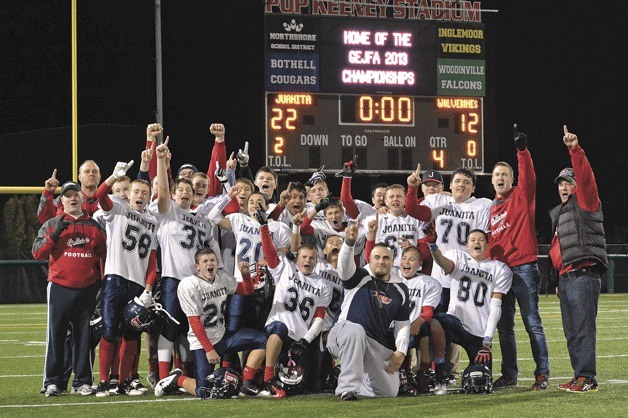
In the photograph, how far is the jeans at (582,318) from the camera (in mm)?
7559

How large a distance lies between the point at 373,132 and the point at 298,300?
11173 millimetres

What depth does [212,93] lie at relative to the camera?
41.4 m

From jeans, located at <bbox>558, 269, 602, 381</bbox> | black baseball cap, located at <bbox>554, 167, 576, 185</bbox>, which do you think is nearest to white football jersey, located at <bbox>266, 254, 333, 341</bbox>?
jeans, located at <bbox>558, 269, 602, 381</bbox>

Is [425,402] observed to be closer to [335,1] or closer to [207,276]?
[207,276]

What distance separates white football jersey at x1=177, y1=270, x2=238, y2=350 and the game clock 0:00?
10.3 meters

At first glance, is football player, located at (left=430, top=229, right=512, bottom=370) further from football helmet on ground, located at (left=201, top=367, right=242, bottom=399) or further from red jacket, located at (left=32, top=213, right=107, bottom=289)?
red jacket, located at (left=32, top=213, right=107, bottom=289)

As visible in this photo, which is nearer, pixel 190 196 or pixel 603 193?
pixel 190 196

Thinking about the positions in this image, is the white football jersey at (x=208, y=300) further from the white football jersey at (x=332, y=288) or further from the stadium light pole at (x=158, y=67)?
the stadium light pole at (x=158, y=67)

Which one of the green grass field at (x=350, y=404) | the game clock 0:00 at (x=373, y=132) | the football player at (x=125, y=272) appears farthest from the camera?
the game clock 0:00 at (x=373, y=132)

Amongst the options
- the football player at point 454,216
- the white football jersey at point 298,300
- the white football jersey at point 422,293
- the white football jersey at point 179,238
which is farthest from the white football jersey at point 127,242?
the football player at point 454,216

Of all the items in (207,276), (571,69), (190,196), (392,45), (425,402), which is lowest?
(425,402)

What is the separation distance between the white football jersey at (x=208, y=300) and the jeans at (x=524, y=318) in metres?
2.08

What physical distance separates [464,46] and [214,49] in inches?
908

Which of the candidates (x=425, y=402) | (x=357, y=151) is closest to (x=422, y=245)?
(x=425, y=402)
